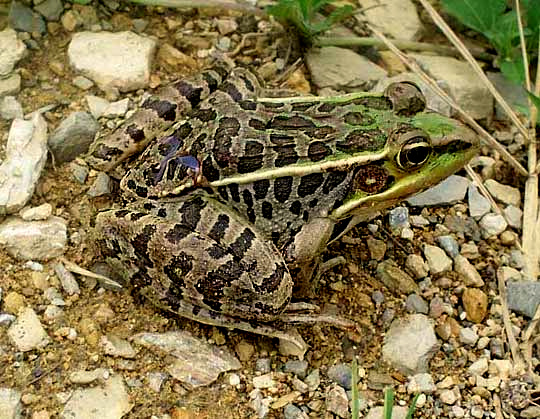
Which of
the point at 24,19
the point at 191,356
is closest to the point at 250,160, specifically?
the point at 191,356

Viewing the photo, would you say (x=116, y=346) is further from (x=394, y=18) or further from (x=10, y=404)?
(x=394, y=18)

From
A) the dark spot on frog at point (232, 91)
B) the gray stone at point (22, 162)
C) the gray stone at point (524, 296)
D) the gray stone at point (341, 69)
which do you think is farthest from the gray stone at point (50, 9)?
the gray stone at point (524, 296)

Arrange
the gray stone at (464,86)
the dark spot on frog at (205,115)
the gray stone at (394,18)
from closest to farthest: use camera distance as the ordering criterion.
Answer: the dark spot on frog at (205,115) → the gray stone at (464,86) → the gray stone at (394,18)

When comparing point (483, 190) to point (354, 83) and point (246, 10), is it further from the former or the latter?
point (246, 10)

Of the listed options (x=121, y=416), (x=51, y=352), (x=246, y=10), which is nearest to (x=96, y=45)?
(x=246, y=10)

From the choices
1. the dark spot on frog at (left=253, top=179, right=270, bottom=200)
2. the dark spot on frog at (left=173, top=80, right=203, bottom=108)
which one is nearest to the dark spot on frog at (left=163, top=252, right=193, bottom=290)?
the dark spot on frog at (left=253, top=179, right=270, bottom=200)

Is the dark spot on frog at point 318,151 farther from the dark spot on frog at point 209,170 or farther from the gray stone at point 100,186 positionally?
the gray stone at point 100,186

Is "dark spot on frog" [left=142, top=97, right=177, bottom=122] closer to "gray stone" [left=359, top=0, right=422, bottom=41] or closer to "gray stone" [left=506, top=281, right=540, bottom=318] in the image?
"gray stone" [left=359, top=0, right=422, bottom=41]
